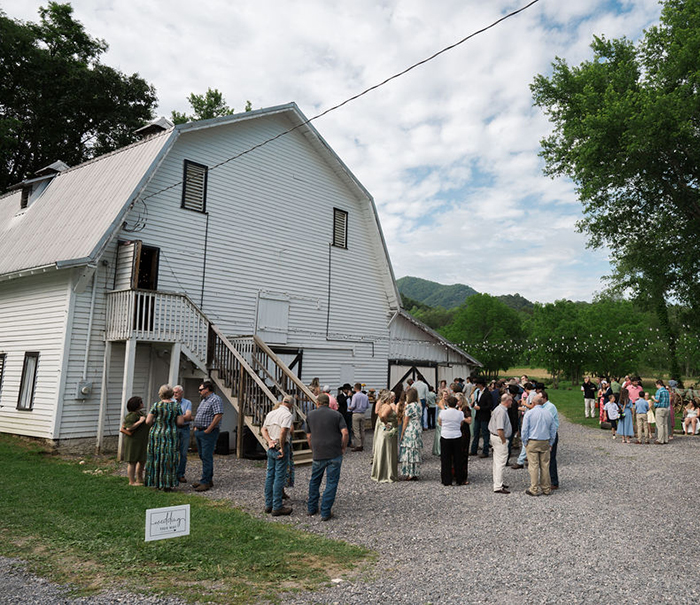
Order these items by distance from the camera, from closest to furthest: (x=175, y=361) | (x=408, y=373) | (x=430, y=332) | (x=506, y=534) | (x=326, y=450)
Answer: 1. (x=506, y=534)
2. (x=326, y=450)
3. (x=175, y=361)
4. (x=408, y=373)
5. (x=430, y=332)

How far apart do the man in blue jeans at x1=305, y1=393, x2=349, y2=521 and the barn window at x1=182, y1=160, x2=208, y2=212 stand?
29.1 feet

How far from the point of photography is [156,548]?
227 inches

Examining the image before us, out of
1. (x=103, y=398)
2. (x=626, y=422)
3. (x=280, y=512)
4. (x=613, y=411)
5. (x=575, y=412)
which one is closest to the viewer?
(x=280, y=512)

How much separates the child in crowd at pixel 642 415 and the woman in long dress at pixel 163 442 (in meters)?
12.8

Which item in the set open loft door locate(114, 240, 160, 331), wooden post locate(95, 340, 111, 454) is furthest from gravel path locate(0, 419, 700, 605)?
open loft door locate(114, 240, 160, 331)

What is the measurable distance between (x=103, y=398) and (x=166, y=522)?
7.73 meters

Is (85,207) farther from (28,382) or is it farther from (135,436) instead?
(135,436)

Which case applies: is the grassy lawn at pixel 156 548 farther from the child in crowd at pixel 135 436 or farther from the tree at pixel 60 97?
the tree at pixel 60 97

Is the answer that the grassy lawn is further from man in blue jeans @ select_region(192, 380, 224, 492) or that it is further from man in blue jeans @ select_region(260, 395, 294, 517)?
man in blue jeans @ select_region(192, 380, 224, 492)

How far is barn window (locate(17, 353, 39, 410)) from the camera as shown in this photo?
12516 millimetres

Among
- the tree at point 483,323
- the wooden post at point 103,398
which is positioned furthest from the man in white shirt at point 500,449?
the tree at point 483,323

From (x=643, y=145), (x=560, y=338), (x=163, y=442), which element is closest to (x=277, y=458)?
(x=163, y=442)

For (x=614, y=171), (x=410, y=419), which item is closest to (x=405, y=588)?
(x=410, y=419)

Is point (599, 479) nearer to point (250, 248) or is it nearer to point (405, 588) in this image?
point (405, 588)
